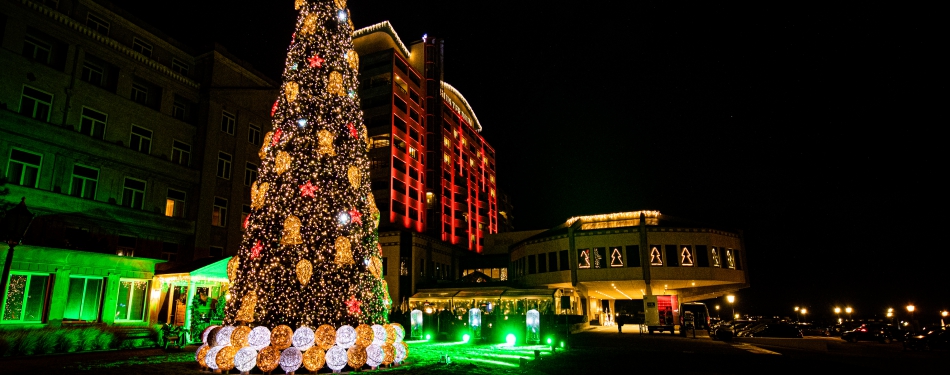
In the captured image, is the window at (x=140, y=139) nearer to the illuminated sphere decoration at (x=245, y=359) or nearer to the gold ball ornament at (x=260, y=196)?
the gold ball ornament at (x=260, y=196)

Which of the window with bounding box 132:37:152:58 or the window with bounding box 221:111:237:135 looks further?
the window with bounding box 221:111:237:135

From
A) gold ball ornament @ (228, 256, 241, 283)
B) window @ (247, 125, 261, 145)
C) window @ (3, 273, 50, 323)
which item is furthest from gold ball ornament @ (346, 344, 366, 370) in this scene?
window @ (247, 125, 261, 145)

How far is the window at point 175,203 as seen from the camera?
27984 millimetres

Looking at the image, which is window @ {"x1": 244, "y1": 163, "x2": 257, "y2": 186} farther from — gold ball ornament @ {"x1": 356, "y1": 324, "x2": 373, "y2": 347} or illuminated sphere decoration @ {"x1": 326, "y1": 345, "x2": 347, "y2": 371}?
illuminated sphere decoration @ {"x1": 326, "y1": 345, "x2": 347, "y2": 371}

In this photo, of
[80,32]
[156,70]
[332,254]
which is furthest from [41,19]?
[332,254]

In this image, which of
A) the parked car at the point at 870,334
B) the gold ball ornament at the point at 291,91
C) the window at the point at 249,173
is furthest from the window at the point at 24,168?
the parked car at the point at 870,334

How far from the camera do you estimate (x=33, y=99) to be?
22609 mm

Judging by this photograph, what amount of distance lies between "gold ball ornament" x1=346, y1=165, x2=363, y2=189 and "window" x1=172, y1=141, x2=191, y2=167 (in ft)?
65.9

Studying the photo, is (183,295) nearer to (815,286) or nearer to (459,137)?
(459,137)

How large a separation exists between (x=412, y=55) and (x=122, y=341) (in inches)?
2434

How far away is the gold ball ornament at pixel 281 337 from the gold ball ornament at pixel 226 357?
2.66 feet

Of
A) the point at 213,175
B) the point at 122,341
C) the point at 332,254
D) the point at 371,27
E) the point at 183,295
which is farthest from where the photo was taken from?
the point at 371,27

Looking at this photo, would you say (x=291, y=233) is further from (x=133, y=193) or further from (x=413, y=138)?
(x=413, y=138)

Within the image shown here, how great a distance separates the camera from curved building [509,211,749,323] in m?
40.1
